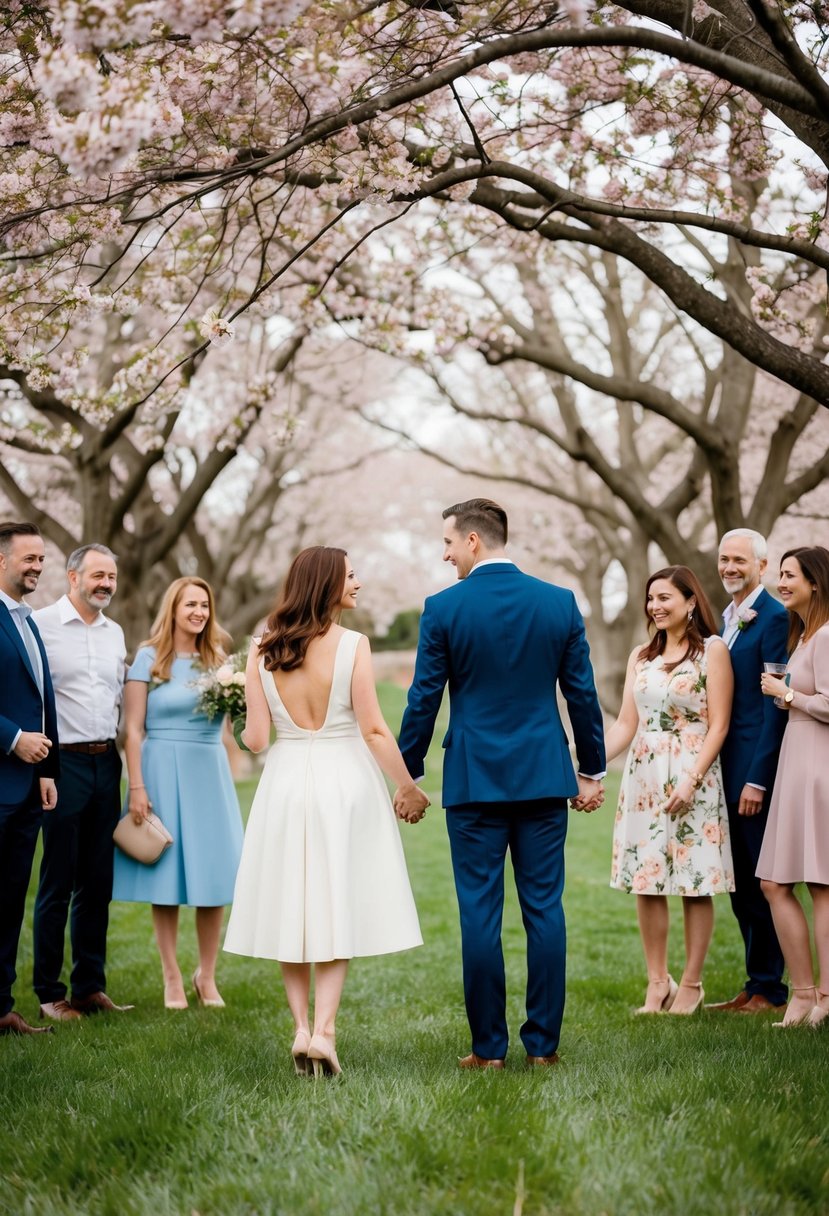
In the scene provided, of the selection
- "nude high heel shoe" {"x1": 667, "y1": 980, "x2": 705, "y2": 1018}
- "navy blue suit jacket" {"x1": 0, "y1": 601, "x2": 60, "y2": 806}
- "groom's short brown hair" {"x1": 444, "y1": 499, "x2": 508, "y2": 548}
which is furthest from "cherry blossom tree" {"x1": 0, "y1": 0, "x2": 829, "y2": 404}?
"nude high heel shoe" {"x1": 667, "y1": 980, "x2": 705, "y2": 1018}

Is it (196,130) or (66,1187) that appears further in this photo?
(196,130)

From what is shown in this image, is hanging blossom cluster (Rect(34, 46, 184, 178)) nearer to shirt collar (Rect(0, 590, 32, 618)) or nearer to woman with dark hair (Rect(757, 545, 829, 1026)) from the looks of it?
shirt collar (Rect(0, 590, 32, 618))

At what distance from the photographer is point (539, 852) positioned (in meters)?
4.70

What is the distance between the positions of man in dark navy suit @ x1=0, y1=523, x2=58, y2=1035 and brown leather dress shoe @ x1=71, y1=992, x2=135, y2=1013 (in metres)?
0.55

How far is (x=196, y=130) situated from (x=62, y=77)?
225cm

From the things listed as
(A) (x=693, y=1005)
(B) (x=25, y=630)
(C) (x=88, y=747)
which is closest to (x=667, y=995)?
(A) (x=693, y=1005)

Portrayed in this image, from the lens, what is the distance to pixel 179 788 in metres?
6.48

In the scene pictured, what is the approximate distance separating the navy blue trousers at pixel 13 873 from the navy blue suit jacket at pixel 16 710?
0.08 meters

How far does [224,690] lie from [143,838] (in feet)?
2.99

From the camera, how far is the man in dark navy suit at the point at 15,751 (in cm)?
550

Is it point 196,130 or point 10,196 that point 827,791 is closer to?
point 196,130

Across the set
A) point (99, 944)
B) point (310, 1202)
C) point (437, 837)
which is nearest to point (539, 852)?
point (310, 1202)

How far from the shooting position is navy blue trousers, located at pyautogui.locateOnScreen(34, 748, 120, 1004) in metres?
6.25

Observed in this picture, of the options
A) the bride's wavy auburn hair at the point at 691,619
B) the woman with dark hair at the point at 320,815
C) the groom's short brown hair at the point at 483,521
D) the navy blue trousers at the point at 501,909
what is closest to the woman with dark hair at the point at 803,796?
the bride's wavy auburn hair at the point at 691,619
